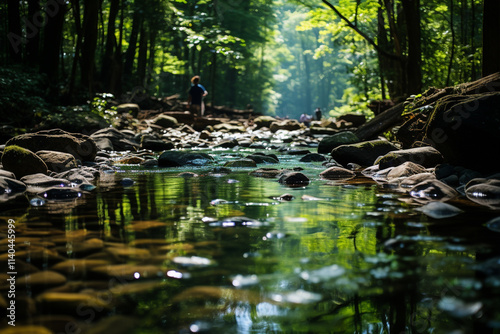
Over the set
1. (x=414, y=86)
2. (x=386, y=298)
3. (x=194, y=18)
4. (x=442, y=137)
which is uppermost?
(x=194, y=18)

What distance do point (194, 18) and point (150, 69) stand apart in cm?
496

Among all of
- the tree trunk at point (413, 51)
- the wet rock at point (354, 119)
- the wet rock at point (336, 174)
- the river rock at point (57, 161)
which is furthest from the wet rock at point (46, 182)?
the wet rock at point (354, 119)

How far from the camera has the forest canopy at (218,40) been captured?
12.8 metres

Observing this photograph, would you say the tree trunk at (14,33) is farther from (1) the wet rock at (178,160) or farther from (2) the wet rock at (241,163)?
(2) the wet rock at (241,163)

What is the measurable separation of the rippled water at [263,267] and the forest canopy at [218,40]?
7505 millimetres

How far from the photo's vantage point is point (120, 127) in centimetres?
1320

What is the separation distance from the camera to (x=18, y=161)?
4918 millimetres

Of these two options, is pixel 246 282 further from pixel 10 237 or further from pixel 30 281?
pixel 10 237

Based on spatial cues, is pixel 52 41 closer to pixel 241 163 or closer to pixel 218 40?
pixel 218 40

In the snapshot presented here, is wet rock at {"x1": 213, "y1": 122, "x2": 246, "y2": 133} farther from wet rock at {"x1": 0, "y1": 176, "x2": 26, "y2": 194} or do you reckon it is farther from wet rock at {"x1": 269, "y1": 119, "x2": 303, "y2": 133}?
wet rock at {"x1": 0, "y1": 176, "x2": 26, "y2": 194}

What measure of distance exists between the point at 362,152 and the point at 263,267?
501 centimetres

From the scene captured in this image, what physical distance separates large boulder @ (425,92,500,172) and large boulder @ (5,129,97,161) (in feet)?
17.4

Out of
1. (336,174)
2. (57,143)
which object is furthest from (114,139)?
(336,174)

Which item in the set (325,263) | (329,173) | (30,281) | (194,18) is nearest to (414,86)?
(329,173)
